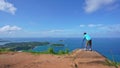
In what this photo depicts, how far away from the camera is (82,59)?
13.5m

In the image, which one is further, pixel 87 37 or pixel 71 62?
pixel 87 37

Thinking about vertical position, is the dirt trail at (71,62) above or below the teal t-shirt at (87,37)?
below

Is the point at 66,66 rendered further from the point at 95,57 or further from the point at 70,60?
the point at 95,57

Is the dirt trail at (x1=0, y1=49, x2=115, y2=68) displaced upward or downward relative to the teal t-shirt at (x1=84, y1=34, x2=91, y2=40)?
downward

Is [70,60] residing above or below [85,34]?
below

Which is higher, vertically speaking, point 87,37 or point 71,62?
point 87,37

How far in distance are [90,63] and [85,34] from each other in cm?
285

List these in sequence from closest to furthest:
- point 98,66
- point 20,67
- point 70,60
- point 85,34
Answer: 1. point 20,67
2. point 98,66
3. point 70,60
4. point 85,34

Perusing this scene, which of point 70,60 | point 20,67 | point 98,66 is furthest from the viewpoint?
point 70,60

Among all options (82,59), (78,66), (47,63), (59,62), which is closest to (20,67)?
(47,63)

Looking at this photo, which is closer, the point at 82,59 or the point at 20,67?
the point at 20,67

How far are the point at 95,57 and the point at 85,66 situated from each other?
2066mm

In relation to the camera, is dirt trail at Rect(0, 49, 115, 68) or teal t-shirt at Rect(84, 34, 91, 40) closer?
dirt trail at Rect(0, 49, 115, 68)

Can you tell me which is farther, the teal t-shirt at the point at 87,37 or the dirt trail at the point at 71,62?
the teal t-shirt at the point at 87,37
